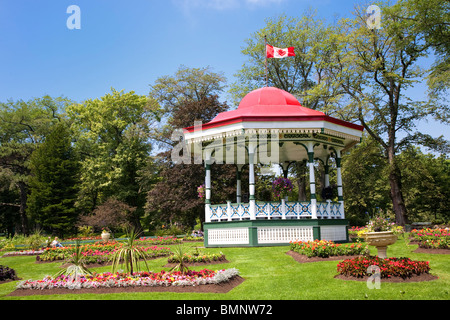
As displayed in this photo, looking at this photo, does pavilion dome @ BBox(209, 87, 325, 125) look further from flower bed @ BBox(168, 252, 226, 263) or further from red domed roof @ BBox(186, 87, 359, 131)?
flower bed @ BBox(168, 252, 226, 263)

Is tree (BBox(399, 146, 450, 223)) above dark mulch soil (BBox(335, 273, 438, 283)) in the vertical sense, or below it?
above

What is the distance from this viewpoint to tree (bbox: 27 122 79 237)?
3641 cm

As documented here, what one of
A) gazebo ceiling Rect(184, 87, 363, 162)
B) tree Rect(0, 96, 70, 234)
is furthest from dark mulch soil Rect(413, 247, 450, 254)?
tree Rect(0, 96, 70, 234)

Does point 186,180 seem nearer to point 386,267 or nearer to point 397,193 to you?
point 397,193

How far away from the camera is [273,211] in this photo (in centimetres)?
1667

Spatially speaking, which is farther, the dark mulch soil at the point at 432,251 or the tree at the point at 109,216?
the tree at the point at 109,216

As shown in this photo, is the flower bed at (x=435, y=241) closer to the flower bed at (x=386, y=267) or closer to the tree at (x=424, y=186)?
the flower bed at (x=386, y=267)

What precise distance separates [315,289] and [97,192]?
3981 cm

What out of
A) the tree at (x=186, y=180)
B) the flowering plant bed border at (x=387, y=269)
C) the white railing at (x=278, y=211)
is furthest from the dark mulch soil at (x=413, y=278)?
the tree at (x=186, y=180)

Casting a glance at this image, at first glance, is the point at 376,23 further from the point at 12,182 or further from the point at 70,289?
the point at 12,182

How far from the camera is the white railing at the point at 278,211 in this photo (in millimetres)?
16641

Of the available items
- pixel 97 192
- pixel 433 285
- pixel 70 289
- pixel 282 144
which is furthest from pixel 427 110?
pixel 97 192

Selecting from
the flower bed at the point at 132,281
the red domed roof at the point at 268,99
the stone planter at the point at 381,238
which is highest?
the red domed roof at the point at 268,99

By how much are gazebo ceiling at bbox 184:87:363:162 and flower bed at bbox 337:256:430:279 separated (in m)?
8.30
